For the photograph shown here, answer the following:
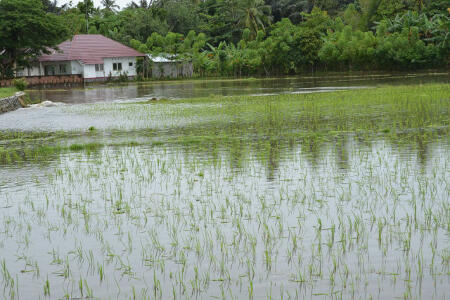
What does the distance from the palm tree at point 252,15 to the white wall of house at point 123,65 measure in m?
13.5

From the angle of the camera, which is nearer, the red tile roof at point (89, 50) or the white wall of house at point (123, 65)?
the red tile roof at point (89, 50)

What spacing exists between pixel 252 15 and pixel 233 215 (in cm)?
5919

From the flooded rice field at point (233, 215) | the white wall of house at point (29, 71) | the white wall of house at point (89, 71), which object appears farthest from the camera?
the white wall of house at point (29, 71)

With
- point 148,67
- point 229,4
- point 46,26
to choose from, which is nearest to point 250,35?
point 229,4

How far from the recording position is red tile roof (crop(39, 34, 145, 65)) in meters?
55.1

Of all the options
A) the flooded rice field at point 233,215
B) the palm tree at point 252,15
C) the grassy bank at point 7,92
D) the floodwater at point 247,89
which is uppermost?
the palm tree at point 252,15

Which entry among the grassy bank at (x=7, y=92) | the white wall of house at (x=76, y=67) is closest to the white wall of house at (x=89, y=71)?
the white wall of house at (x=76, y=67)

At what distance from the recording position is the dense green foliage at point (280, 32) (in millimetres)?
45969

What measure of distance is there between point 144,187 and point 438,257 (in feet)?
16.0

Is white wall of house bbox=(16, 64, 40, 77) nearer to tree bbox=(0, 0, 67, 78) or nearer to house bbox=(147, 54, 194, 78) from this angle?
tree bbox=(0, 0, 67, 78)

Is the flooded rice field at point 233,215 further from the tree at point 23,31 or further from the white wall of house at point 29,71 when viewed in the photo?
the white wall of house at point 29,71

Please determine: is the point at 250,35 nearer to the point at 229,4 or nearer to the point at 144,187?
the point at 229,4

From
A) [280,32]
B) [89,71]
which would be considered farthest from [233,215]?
[89,71]

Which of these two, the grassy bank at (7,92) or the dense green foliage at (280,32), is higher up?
the dense green foliage at (280,32)
